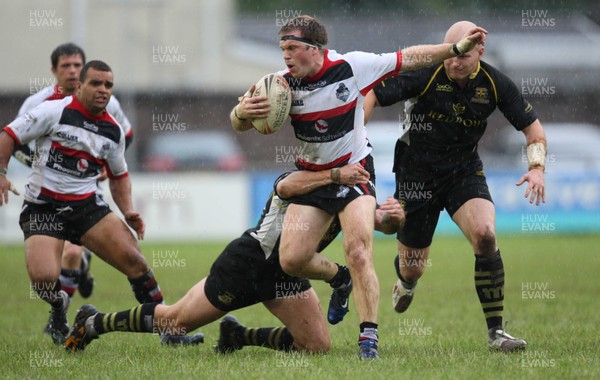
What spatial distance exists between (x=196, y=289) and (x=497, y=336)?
220cm

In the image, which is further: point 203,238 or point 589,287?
point 203,238

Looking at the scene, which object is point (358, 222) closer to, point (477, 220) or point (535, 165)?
point (477, 220)

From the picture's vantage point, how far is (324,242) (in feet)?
24.4

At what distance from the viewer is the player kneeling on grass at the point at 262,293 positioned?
714cm

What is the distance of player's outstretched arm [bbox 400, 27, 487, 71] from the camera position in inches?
283

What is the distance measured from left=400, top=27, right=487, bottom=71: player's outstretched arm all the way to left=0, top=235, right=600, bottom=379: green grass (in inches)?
80.4

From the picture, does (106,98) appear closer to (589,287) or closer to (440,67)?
(440,67)

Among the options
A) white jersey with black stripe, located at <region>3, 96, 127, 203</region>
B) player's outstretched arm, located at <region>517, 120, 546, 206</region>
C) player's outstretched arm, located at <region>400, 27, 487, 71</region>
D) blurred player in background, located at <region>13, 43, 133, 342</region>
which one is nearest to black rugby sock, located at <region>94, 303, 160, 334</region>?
white jersey with black stripe, located at <region>3, 96, 127, 203</region>

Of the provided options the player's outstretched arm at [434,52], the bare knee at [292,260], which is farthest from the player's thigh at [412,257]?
the player's outstretched arm at [434,52]

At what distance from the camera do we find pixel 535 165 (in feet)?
24.5

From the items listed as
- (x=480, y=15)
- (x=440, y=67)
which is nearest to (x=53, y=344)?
(x=440, y=67)

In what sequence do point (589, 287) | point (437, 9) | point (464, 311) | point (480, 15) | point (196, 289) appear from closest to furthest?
point (196, 289) < point (464, 311) < point (589, 287) < point (480, 15) < point (437, 9)

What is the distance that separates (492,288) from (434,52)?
70.2 inches

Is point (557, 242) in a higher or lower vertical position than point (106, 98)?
lower
